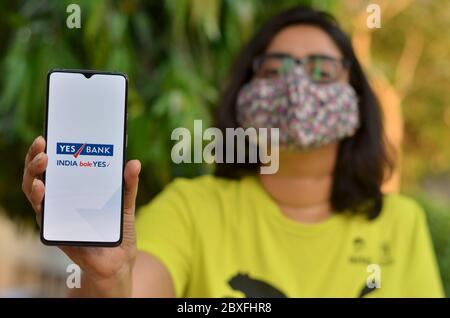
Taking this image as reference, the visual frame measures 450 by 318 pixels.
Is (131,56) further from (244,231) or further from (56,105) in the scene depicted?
(56,105)

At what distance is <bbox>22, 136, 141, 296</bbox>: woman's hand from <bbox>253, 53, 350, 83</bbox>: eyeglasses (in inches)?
21.4

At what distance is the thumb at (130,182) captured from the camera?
0.75 metres

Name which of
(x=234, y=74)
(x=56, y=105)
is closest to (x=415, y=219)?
(x=234, y=74)

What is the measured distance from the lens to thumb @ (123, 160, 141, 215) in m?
0.75

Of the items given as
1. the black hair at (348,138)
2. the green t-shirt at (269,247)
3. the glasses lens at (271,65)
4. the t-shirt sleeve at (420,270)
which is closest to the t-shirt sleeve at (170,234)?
the green t-shirt at (269,247)

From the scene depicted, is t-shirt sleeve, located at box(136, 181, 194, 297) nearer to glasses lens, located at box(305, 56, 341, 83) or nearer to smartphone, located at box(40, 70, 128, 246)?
glasses lens, located at box(305, 56, 341, 83)

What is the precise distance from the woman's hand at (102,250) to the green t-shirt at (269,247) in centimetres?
30

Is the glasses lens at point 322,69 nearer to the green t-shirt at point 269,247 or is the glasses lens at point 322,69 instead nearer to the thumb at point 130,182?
the green t-shirt at point 269,247

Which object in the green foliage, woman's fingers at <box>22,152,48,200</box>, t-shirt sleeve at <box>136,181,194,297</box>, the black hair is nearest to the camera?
woman's fingers at <box>22,152,48,200</box>

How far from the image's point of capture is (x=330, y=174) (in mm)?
1381

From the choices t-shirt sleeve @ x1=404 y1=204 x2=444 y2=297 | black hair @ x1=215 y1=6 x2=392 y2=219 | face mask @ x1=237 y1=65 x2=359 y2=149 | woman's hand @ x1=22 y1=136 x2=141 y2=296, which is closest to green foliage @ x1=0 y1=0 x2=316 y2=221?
black hair @ x1=215 y1=6 x2=392 y2=219

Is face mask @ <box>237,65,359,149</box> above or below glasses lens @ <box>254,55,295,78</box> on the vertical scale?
below

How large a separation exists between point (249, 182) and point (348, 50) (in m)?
0.29

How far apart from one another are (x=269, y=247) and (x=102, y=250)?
1.58ft
